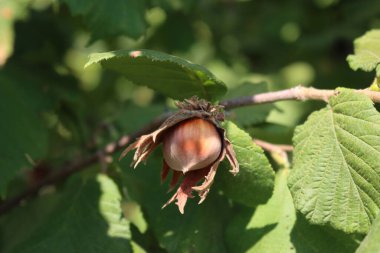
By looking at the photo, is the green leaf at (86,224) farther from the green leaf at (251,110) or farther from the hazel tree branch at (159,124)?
the green leaf at (251,110)

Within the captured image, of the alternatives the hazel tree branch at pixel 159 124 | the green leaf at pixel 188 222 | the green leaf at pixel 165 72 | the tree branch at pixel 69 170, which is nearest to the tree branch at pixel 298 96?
the hazel tree branch at pixel 159 124

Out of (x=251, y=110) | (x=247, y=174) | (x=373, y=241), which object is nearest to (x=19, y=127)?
(x=251, y=110)

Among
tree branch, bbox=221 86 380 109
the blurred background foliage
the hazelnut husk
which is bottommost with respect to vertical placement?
the blurred background foliage

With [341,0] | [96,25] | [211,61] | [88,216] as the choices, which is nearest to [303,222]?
[88,216]

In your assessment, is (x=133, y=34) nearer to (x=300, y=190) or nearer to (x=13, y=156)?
(x=13, y=156)

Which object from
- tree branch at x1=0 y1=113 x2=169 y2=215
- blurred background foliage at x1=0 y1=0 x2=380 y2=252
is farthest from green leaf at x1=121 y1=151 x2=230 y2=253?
tree branch at x1=0 y1=113 x2=169 y2=215

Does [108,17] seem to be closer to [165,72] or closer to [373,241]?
[165,72]

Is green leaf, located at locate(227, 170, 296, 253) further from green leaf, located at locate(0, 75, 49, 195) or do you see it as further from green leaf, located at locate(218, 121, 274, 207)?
green leaf, located at locate(0, 75, 49, 195)

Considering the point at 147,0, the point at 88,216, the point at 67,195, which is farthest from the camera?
the point at 147,0
